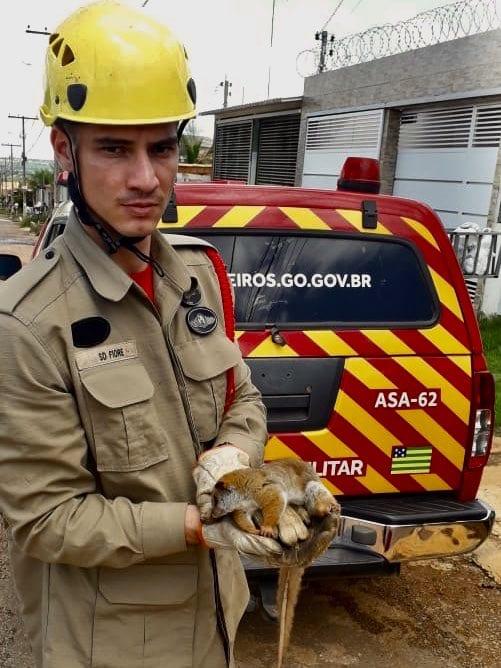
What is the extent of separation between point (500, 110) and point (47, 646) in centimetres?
1050

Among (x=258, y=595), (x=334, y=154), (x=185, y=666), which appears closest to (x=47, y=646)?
(x=185, y=666)

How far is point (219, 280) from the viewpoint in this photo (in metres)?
1.78

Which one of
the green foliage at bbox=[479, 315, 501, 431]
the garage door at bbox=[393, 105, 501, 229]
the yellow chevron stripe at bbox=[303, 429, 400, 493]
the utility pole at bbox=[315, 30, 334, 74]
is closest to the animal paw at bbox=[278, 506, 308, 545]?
the yellow chevron stripe at bbox=[303, 429, 400, 493]

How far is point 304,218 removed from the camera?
2.93 metres

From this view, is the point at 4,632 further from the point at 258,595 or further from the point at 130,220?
the point at 130,220

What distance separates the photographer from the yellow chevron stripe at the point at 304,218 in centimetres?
292

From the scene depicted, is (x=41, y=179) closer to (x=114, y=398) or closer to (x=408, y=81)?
(x=408, y=81)

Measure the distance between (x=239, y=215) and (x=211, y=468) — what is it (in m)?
1.70

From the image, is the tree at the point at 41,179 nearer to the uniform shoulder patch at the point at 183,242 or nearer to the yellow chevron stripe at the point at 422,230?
the yellow chevron stripe at the point at 422,230

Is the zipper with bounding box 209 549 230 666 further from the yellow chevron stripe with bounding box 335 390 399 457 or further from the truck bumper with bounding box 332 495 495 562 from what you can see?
the yellow chevron stripe with bounding box 335 390 399 457

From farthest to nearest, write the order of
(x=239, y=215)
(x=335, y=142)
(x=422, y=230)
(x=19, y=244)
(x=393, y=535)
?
1. (x=19, y=244)
2. (x=335, y=142)
3. (x=422, y=230)
4. (x=239, y=215)
5. (x=393, y=535)

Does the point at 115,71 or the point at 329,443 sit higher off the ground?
the point at 115,71

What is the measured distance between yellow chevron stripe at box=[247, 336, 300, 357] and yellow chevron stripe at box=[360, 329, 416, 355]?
1.12 ft

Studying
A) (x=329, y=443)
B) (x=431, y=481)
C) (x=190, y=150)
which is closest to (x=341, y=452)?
(x=329, y=443)
